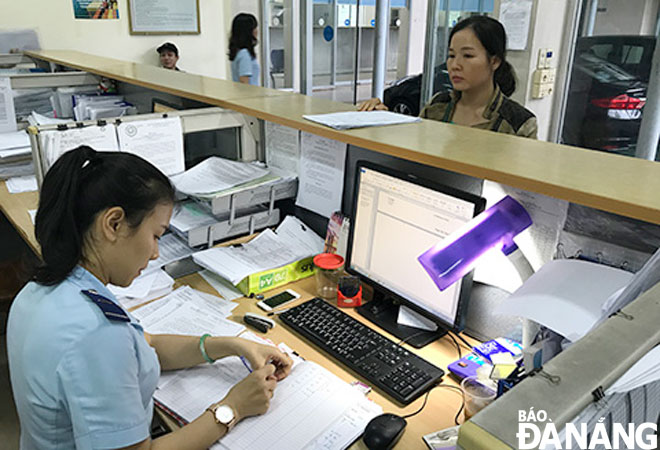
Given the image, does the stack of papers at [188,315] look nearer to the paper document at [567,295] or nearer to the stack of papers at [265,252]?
the stack of papers at [265,252]

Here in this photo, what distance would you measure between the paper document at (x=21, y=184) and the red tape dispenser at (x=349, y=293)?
1.47m

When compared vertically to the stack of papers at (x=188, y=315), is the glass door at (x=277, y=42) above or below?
above

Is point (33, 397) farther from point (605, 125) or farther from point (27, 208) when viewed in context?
point (605, 125)

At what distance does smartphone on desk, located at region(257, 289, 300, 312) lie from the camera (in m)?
1.42

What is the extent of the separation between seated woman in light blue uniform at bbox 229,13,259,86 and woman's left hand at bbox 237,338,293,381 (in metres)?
4.26

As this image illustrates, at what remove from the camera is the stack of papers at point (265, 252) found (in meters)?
1.50

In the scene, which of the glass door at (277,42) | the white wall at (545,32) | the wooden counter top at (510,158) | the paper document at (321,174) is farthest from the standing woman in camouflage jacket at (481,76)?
the glass door at (277,42)

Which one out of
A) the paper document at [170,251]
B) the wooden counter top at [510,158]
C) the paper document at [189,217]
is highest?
the wooden counter top at [510,158]

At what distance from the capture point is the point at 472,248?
1033 mm

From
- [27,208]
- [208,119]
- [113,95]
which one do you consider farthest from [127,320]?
[113,95]

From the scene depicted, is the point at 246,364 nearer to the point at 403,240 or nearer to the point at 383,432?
the point at 383,432

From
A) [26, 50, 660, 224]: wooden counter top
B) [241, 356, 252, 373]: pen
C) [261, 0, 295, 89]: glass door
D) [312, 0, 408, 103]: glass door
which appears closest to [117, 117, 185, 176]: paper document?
[26, 50, 660, 224]: wooden counter top

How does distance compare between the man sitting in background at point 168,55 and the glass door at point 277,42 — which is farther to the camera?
the glass door at point 277,42

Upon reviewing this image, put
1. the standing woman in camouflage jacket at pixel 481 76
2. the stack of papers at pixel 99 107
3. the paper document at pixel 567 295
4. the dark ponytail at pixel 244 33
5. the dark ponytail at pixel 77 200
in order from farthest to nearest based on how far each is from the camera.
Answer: the dark ponytail at pixel 244 33 < the stack of papers at pixel 99 107 < the standing woman in camouflage jacket at pixel 481 76 < the dark ponytail at pixel 77 200 < the paper document at pixel 567 295
